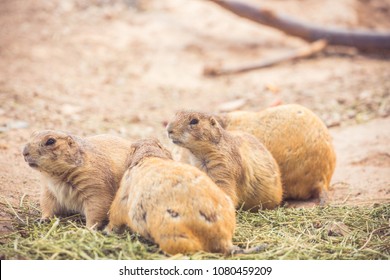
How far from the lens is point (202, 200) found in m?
4.09

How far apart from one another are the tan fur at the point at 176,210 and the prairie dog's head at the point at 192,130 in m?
0.85

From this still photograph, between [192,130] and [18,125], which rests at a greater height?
[192,130]

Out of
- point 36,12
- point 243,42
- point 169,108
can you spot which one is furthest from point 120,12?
point 169,108

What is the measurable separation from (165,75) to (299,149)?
6.21 m

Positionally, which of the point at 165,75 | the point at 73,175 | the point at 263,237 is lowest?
the point at 165,75

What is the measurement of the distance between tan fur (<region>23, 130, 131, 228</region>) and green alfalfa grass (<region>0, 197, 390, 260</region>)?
7.1 inches

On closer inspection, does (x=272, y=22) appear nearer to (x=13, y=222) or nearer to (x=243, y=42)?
(x=243, y=42)

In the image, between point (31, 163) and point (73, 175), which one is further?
point (73, 175)

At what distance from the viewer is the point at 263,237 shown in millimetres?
4754

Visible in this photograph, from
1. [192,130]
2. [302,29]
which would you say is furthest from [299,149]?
[302,29]

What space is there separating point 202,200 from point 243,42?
10.1 meters

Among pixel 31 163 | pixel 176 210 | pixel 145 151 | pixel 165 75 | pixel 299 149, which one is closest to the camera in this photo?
pixel 176 210

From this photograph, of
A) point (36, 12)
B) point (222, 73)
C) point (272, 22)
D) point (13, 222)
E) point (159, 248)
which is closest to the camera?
point (159, 248)

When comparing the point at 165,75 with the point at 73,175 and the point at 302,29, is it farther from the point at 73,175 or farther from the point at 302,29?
the point at 73,175
